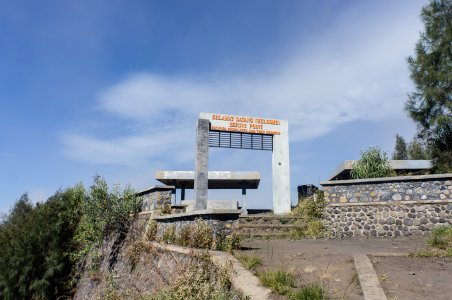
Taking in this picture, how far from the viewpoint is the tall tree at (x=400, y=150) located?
1559 inches

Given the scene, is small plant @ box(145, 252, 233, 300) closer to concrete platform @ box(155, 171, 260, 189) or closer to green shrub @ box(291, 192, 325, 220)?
green shrub @ box(291, 192, 325, 220)

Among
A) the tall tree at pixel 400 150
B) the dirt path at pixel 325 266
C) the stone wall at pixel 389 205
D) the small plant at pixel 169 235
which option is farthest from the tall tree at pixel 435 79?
the tall tree at pixel 400 150

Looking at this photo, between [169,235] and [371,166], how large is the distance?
10138 millimetres

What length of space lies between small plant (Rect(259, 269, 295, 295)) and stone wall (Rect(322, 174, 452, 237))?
714cm

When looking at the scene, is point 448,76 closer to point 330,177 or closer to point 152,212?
point 330,177

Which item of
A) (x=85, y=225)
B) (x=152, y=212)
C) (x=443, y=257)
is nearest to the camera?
(x=443, y=257)

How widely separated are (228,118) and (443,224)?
1084 centimetres

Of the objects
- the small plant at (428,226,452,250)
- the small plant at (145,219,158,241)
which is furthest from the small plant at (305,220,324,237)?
the small plant at (145,219,158,241)

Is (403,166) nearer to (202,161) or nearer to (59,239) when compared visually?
(202,161)

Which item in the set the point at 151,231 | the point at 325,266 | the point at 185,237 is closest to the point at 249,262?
the point at 325,266

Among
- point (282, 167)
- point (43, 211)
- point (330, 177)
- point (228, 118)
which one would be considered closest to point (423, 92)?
point (330, 177)

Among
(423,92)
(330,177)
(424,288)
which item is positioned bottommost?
(424,288)

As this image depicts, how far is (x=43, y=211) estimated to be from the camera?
14.9 m

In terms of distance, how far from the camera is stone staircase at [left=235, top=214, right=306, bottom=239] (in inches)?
459
